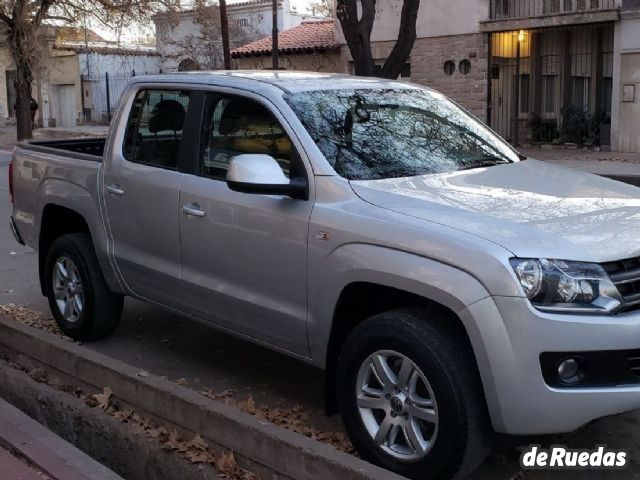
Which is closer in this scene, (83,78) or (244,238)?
(244,238)

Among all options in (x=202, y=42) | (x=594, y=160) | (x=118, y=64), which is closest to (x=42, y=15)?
(x=202, y=42)

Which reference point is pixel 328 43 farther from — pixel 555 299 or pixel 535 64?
pixel 555 299

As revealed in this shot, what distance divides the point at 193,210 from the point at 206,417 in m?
1.30

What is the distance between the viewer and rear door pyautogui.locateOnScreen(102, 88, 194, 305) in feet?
16.5

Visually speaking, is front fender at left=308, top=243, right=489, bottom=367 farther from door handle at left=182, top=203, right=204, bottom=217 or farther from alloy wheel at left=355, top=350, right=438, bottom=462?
door handle at left=182, top=203, right=204, bottom=217

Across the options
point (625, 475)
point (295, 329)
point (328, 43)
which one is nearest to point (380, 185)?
point (295, 329)

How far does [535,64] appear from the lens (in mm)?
23203

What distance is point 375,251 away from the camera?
3.73 m

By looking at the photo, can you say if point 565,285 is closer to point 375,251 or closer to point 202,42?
point 375,251

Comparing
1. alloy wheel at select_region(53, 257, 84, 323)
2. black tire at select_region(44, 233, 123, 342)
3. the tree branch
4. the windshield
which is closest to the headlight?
the windshield

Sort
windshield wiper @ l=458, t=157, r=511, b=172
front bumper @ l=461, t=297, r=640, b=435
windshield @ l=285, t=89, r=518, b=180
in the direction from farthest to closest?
windshield wiper @ l=458, t=157, r=511, b=172, windshield @ l=285, t=89, r=518, b=180, front bumper @ l=461, t=297, r=640, b=435

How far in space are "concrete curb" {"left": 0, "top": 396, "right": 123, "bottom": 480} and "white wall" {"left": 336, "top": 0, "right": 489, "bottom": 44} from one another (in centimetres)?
2081

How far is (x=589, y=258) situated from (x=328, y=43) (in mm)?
25581

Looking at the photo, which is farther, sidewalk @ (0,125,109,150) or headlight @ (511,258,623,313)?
sidewalk @ (0,125,109,150)
